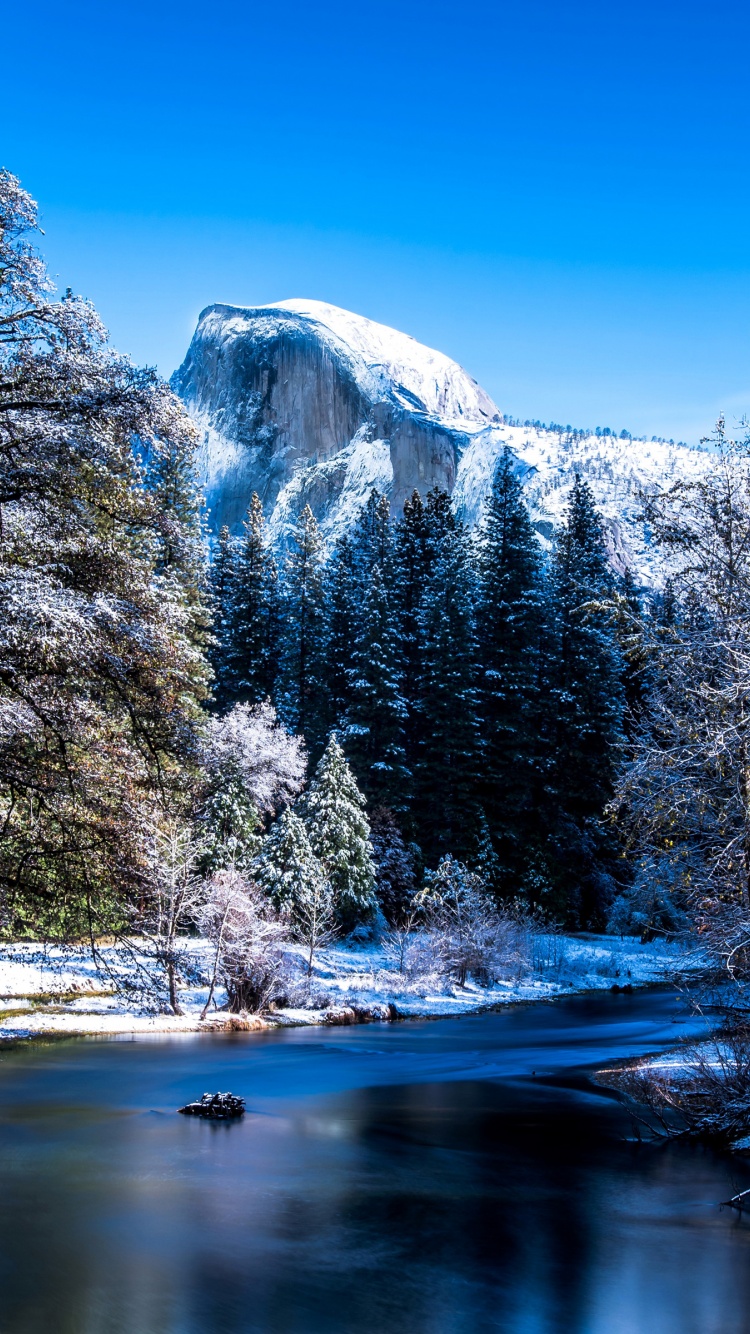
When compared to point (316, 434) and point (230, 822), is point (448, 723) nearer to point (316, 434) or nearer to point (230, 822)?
point (230, 822)

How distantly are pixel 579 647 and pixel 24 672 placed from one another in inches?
1639

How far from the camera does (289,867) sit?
34656 mm

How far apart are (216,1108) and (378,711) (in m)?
29.5

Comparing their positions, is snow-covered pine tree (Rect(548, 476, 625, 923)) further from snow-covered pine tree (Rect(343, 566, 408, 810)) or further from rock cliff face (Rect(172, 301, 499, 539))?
rock cliff face (Rect(172, 301, 499, 539))

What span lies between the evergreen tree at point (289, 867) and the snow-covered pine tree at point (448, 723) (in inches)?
387

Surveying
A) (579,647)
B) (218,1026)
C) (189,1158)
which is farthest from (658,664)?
(579,647)

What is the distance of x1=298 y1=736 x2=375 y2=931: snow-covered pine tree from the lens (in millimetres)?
36875

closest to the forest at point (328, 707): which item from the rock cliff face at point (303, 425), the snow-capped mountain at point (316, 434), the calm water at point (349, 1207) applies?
the calm water at point (349, 1207)

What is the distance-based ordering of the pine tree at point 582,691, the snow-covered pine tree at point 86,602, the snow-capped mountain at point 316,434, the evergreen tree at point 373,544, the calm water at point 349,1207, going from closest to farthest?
the snow-covered pine tree at point 86,602 < the calm water at point 349,1207 < the pine tree at point 582,691 < the evergreen tree at point 373,544 < the snow-capped mountain at point 316,434

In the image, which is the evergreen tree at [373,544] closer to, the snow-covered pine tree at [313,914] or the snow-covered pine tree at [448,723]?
the snow-covered pine tree at [448,723]

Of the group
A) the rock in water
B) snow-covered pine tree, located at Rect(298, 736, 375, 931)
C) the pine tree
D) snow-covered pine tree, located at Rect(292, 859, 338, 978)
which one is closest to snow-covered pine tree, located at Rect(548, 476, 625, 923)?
the pine tree

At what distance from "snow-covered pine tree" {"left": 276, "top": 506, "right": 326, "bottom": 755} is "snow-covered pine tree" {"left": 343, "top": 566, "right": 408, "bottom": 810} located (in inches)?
99.1

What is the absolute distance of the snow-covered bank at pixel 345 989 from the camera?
25516mm

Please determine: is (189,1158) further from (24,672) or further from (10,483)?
(10,483)
